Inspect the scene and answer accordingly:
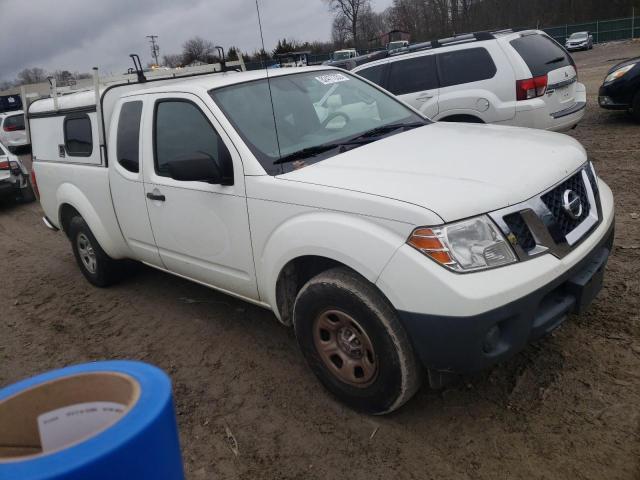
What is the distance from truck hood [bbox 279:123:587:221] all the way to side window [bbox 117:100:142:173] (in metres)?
1.70

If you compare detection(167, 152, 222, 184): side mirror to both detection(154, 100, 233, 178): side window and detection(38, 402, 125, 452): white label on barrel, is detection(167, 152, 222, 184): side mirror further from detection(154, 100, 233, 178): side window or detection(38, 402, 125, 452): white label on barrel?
detection(38, 402, 125, 452): white label on barrel

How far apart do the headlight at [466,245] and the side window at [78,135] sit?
3654 millimetres

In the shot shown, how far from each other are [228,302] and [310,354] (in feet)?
5.77

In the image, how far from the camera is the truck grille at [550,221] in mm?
2555

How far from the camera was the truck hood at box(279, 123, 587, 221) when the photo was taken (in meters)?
2.57

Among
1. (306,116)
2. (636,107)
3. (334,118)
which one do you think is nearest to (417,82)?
(636,107)

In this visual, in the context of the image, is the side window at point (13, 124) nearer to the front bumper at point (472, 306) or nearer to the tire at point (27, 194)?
the tire at point (27, 194)

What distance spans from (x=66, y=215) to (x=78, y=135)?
0.92m

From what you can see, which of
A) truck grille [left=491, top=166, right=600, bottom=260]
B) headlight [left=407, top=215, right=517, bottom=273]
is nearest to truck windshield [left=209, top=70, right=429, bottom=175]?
headlight [left=407, top=215, right=517, bottom=273]

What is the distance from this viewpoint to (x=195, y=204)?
146 inches

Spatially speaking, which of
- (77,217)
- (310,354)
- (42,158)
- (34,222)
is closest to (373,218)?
(310,354)

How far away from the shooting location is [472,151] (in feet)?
10.4

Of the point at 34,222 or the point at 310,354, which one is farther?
the point at 34,222

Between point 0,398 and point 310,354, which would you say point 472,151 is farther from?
point 0,398
